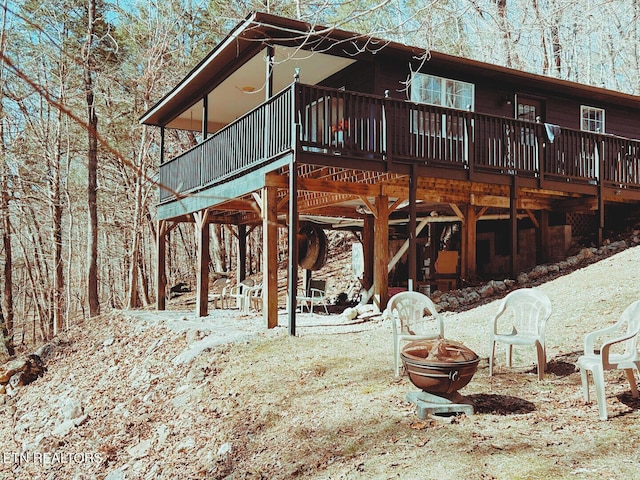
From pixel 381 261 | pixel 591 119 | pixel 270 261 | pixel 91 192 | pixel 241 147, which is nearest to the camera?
pixel 270 261

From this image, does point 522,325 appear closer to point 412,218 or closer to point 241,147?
point 412,218

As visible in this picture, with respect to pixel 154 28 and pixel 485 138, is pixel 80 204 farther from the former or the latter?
pixel 485 138

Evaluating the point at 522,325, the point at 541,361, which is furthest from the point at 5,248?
the point at 541,361

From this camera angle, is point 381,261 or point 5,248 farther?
point 5,248

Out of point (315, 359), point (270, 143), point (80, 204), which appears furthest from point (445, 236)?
point (80, 204)

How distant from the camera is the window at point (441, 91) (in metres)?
11.8

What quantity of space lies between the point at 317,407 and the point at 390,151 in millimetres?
5371

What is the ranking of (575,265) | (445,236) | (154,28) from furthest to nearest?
(154,28), (445,236), (575,265)

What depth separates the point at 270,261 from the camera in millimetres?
9219

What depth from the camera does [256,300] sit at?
515 inches

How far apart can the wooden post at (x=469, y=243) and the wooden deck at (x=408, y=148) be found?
1.43m

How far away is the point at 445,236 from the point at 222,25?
1100cm

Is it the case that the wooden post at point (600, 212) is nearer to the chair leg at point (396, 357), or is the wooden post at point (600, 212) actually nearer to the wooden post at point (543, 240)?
the wooden post at point (543, 240)

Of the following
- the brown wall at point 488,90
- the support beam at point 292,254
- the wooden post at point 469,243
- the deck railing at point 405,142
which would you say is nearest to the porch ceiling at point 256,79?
the brown wall at point 488,90
